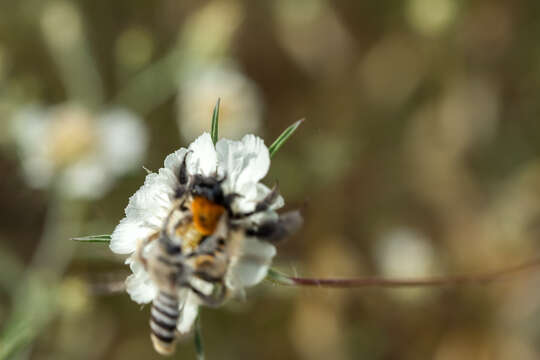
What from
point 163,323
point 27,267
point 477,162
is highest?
point 163,323

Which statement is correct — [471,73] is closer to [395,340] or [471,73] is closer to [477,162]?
[477,162]

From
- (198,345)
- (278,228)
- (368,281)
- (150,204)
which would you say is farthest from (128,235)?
(368,281)

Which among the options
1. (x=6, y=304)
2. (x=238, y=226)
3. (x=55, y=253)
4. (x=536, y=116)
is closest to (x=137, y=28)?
(x=55, y=253)

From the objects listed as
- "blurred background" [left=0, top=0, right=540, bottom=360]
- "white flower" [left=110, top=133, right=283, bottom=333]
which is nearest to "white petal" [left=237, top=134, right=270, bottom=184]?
"white flower" [left=110, top=133, right=283, bottom=333]

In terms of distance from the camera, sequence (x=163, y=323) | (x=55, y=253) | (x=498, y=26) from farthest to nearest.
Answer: (x=498, y=26)
(x=55, y=253)
(x=163, y=323)

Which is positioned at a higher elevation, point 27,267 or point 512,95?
point 512,95

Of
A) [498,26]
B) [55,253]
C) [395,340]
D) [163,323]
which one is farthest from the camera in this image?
[498,26]

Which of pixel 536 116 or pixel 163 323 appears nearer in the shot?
pixel 163 323
